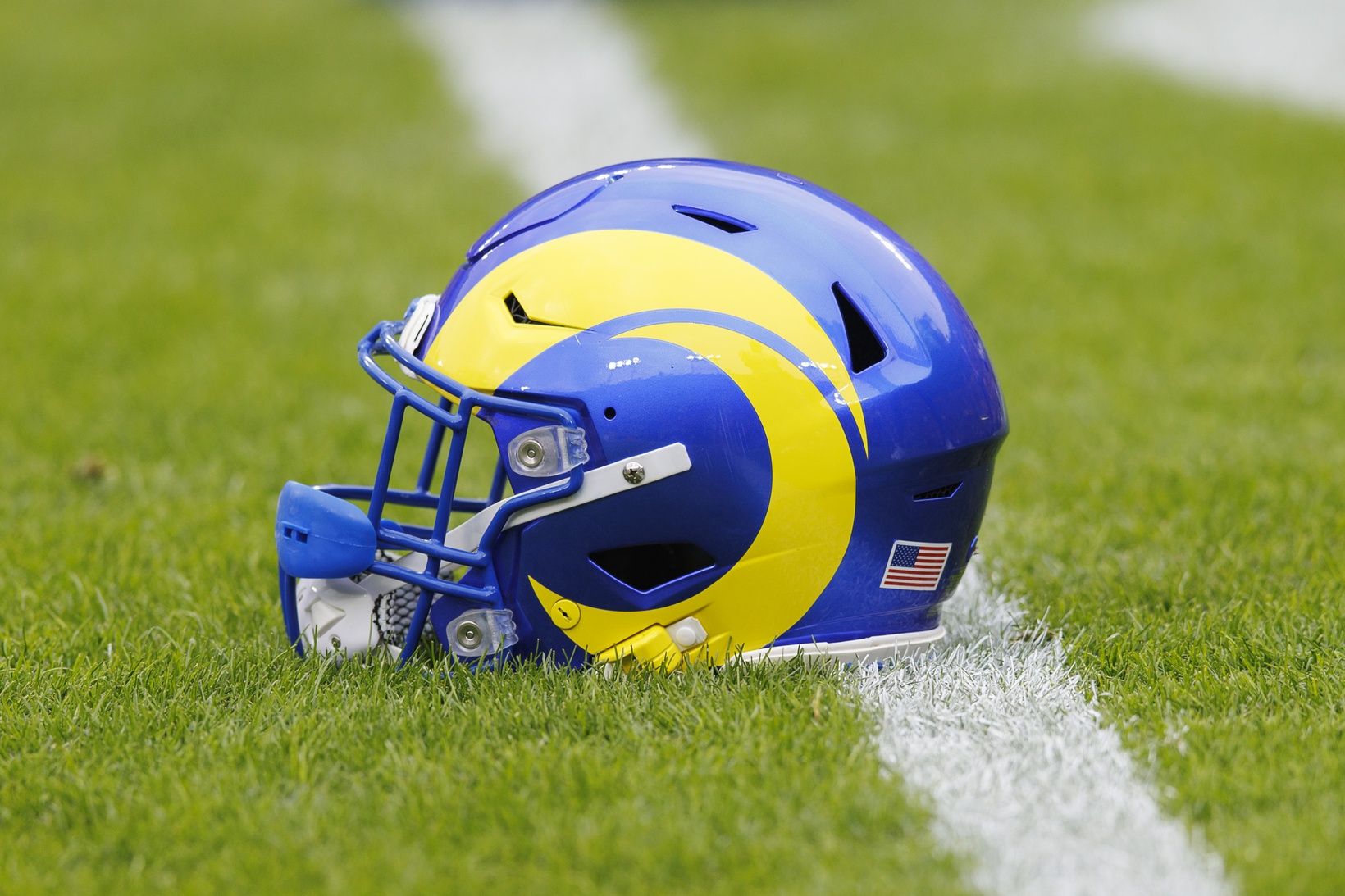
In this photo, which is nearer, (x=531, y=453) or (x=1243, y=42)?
(x=531, y=453)

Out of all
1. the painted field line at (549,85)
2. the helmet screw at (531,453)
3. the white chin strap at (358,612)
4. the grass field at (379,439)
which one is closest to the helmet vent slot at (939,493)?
the grass field at (379,439)

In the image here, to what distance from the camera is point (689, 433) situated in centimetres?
268

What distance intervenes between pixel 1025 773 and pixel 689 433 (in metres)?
0.83

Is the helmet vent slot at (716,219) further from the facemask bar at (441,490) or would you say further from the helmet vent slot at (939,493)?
the helmet vent slot at (939,493)

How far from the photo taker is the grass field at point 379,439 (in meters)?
2.35

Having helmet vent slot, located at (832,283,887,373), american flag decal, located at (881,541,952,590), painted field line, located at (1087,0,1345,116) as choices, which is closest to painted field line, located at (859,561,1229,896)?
american flag decal, located at (881,541,952,590)

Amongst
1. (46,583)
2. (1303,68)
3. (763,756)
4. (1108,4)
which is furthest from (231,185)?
(1108,4)

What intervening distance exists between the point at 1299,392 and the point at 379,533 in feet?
11.0

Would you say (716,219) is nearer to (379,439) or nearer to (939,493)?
(939,493)

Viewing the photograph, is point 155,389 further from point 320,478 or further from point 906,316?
point 906,316

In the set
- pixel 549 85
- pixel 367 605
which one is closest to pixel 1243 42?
pixel 549 85

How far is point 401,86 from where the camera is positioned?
33.9ft

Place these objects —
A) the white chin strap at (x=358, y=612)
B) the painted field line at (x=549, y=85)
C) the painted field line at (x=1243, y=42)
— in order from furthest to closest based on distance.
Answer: the painted field line at (x=1243, y=42) < the painted field line at (x=549, y=85) < the white chin strap at (x=358, y=612)

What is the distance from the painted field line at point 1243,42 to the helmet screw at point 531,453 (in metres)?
8.07
